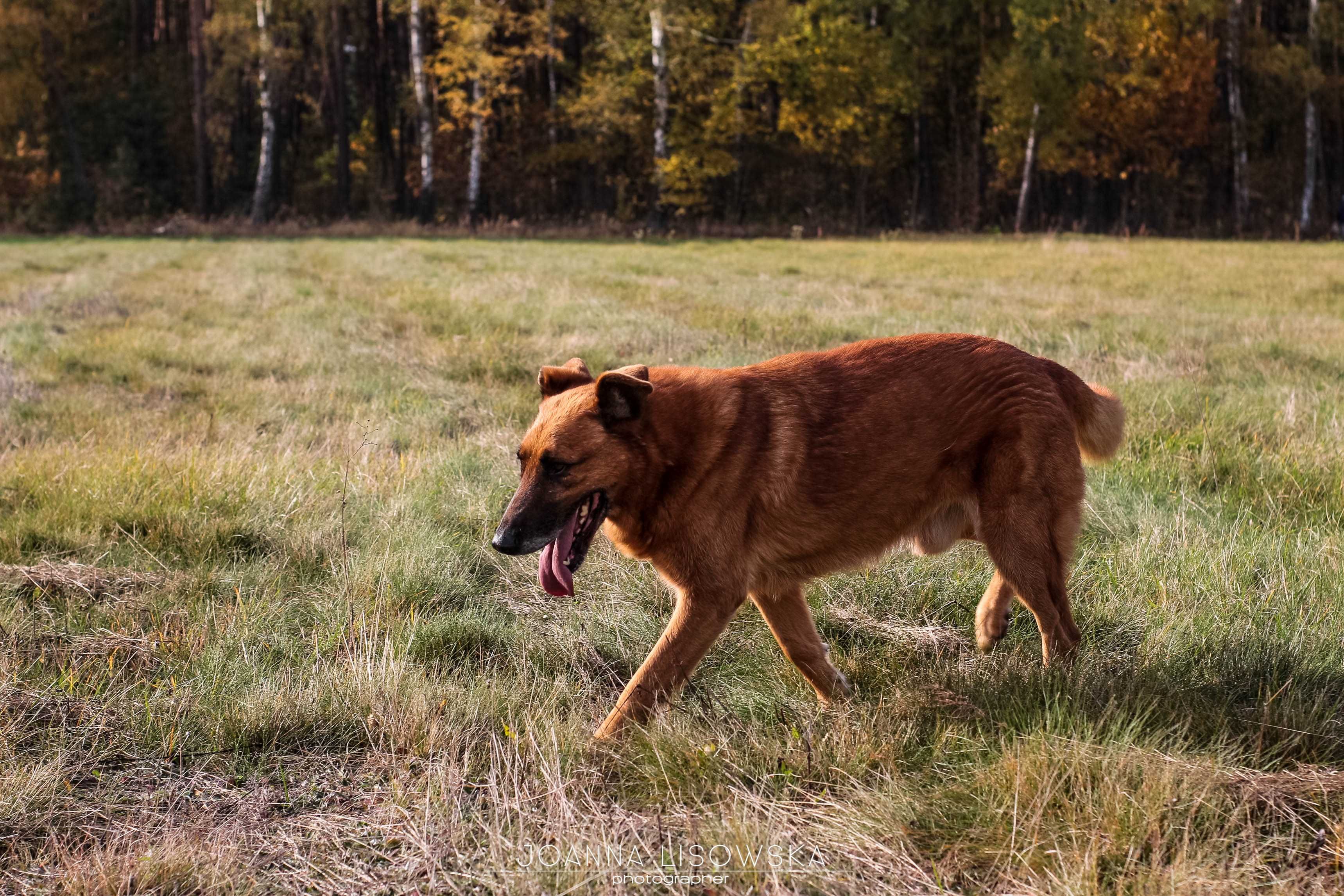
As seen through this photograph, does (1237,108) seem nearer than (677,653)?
No

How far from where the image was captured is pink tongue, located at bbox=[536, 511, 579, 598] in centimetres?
312

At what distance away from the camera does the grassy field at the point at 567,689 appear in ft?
7.47

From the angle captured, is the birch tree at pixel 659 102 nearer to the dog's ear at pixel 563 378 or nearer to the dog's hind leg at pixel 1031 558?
the dog's ear at pixel 563 378

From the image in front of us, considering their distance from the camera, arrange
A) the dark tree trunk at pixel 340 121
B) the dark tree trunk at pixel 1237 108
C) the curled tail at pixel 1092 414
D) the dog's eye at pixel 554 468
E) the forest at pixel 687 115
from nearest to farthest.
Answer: the dog's eye at pixel 554 468 < the curled tail at pixel 1092 414 < the forest at pixel 687 115 < the dark tree trunk at pixel 1237 108 < the dark tree trunk at pixel 340 121

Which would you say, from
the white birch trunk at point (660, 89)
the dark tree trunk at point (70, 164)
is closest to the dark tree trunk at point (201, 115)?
the dark tree trunk at point (70, 164)

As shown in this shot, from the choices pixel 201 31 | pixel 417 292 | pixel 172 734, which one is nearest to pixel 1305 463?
pixel 172 734

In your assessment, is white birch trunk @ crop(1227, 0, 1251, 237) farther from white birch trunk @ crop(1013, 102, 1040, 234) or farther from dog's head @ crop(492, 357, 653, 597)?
dog's head @ crop(492, 357, 653, 597)

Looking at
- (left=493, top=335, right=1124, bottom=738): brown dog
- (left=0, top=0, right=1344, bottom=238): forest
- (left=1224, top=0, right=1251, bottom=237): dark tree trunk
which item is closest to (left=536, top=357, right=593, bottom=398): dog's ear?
(left=493, top=335, right=1124, bottom=738): brown dog

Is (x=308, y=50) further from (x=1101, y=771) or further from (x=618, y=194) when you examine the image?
(x=1101, y=771)

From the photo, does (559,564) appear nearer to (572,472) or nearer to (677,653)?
(572,472)

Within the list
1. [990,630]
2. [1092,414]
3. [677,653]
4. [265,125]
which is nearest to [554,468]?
[677,653]

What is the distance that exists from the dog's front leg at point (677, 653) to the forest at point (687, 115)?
1211 inches

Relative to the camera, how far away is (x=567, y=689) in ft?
10.3

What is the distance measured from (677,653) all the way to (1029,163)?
37235 millimetres
